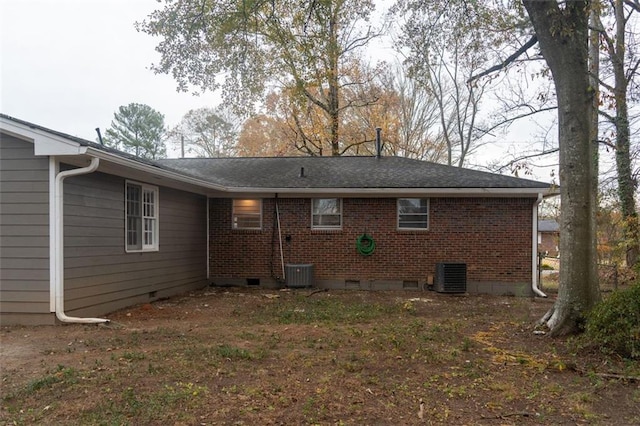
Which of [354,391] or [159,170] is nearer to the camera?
[354,391]

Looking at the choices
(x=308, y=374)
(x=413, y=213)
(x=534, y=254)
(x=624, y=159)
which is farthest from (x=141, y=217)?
(x=624, y=159)

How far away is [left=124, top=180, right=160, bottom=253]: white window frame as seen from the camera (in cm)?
815

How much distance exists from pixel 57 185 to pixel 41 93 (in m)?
18.0

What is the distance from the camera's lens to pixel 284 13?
11.7 m

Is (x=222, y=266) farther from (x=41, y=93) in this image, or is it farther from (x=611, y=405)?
(x=41, y=93)

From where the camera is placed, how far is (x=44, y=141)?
20.3 feet

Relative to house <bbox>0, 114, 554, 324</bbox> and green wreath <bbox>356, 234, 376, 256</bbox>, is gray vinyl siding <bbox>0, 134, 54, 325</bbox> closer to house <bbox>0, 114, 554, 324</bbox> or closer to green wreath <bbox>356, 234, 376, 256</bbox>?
house <bbox>0, 114, 554, 324</bbox>

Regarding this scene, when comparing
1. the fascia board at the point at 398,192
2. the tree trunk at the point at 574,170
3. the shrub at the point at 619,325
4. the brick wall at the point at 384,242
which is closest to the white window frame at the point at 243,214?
the brick wall at the point at 384,242

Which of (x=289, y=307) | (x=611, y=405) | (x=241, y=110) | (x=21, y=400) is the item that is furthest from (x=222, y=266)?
(x=611, y=405)

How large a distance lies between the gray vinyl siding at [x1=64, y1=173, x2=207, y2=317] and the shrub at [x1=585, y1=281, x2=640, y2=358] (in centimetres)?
725

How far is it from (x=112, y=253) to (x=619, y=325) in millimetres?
7627

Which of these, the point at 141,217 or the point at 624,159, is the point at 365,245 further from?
the point at 624,159

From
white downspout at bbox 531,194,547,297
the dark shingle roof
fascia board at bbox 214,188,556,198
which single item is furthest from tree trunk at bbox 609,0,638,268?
the dark shingle roof

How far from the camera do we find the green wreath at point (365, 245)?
10.9 m
